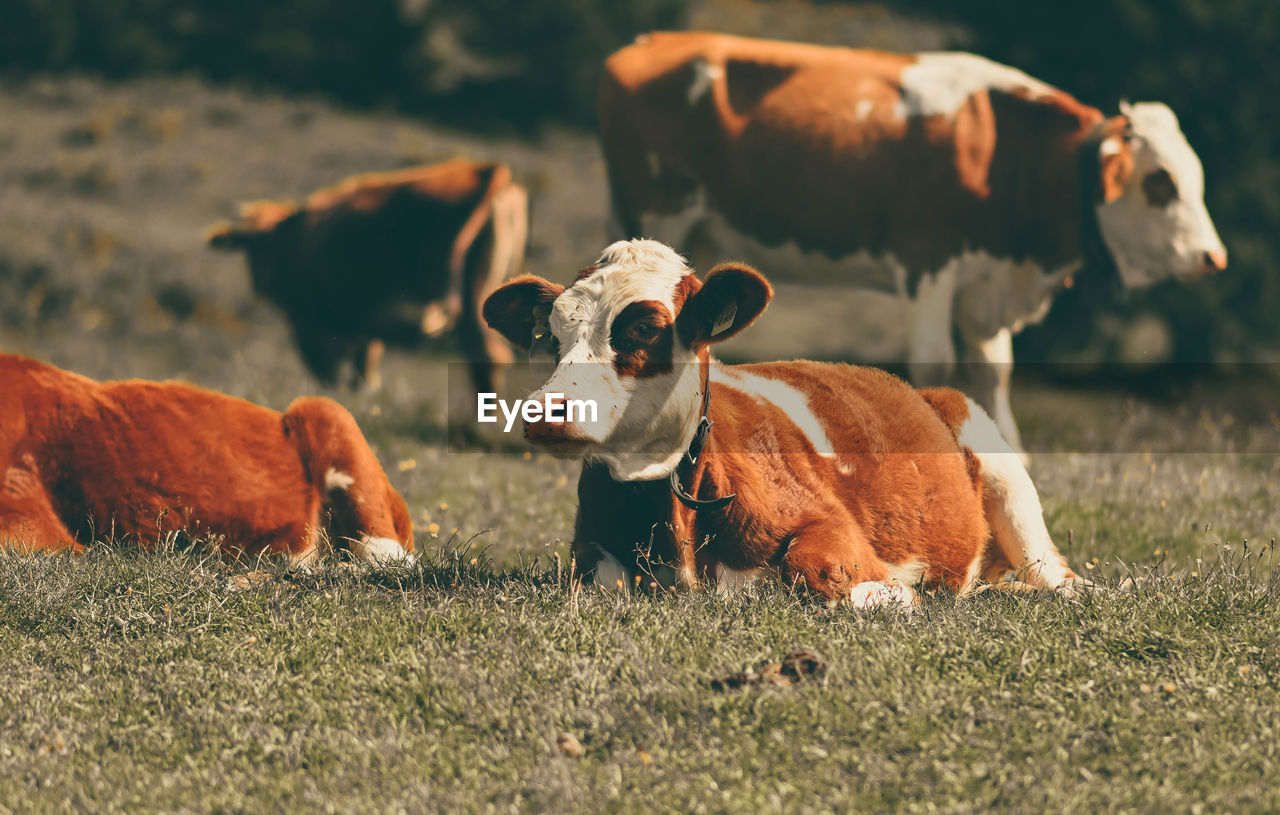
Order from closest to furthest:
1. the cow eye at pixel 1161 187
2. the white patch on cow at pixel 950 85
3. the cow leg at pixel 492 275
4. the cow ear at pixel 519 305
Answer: the cow ear at pixel 519 305, the cow eye at pixel 1161 187, the white patch on cow at pixel 950 85, the cow leg at pixel 492 275

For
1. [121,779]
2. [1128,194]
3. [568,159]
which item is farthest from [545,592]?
[568,159]

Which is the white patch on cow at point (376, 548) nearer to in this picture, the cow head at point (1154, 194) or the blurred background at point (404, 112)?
the cow head at point (1154, 194)

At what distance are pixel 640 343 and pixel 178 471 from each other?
2319 millimetres

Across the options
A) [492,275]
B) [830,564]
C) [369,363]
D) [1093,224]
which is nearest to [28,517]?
[830,564]

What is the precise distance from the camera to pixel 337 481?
573 centimetres

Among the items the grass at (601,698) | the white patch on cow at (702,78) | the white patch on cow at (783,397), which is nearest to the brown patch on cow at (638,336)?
the white patch on cow at (783,397)

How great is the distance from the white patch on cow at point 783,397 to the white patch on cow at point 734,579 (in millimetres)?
554

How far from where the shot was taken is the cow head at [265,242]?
13.4m

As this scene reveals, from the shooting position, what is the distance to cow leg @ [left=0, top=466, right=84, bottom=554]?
17.3 feet

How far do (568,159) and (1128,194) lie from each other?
2613 cm

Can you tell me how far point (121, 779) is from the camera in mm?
3730

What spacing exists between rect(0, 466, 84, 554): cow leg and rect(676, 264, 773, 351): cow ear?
8.92 feet

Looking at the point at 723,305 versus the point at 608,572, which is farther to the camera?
Answer: the point at 608,572

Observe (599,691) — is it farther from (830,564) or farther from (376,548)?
(376,548)
